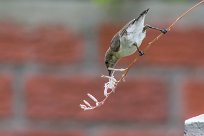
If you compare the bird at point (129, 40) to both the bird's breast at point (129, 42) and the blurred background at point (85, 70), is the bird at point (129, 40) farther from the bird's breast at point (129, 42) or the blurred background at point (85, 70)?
the blurred background at point (85, 70)

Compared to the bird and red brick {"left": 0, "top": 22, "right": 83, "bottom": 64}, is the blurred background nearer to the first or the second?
red brick {"left": 0, "top": 22, "right": 83, "bottom": 64}

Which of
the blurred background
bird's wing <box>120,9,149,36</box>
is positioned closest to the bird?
bird's wing <box>120,9,149,36</box>

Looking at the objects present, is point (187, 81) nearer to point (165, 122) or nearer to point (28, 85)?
point (165, 122)

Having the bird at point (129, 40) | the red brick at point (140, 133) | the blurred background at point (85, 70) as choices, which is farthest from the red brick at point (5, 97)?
the bird at point (129, 40)

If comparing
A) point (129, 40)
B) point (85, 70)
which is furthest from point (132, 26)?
point (85, 70)

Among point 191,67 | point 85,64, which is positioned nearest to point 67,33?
point 85,64

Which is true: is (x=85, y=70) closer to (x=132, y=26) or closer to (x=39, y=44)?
(x=39, y=44)
